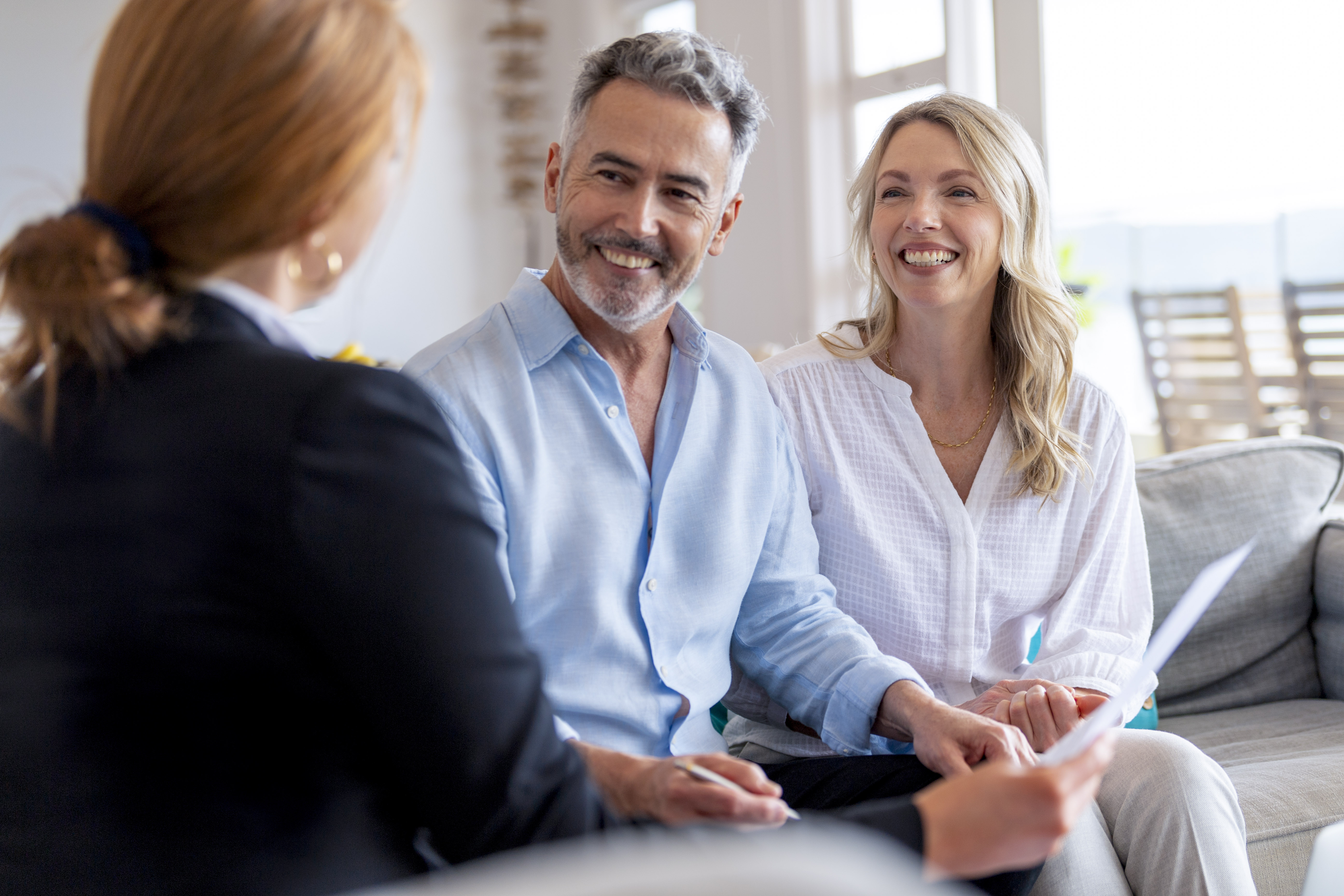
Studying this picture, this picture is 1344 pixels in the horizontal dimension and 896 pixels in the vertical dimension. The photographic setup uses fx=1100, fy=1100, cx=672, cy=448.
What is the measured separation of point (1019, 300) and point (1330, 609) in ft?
3.13

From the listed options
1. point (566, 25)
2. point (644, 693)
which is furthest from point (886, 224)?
point (566, 25)

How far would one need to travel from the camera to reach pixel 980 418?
1849mm

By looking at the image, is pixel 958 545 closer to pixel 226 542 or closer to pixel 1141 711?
pixel 1141 711

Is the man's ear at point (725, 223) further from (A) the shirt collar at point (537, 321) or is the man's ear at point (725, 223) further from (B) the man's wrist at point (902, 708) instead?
(B) the man's wrist at point (902, 708)

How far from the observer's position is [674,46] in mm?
1479

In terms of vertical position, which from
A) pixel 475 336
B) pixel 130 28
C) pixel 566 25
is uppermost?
pixel 566 25

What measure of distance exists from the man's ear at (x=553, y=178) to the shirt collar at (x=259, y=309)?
798 mm

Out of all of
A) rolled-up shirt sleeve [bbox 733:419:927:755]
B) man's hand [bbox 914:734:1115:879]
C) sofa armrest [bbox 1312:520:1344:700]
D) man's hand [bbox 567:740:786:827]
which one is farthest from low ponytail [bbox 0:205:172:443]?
sofa armrest [bbox 1312:520:1344:700]

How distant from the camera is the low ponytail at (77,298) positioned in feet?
2.33

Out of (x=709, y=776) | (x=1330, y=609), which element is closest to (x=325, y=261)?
(x=709, y=776)

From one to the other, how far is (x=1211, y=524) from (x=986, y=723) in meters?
1.07

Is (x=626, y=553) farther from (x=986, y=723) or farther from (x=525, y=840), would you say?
(x=525, y=840)

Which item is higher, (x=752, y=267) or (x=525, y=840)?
(x=752, y=267)

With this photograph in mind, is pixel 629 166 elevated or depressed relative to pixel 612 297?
elevated
